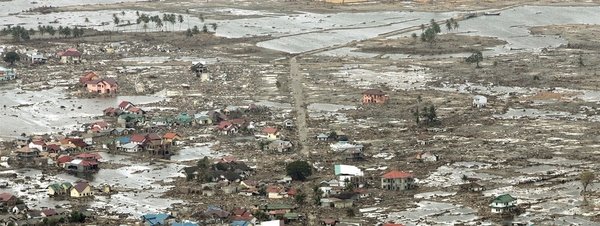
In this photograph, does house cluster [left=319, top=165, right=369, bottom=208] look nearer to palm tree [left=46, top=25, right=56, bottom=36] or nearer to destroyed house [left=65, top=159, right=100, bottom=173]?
destroyed house [left=65, top=159, right=100, bottom=173]

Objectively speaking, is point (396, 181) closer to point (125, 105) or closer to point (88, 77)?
point (125, 105)

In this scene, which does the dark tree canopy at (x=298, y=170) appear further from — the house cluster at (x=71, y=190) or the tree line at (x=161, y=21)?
the tree line at (x=161, y=21)

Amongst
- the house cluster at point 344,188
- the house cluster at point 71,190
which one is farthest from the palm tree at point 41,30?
the house cluster at point 344,188

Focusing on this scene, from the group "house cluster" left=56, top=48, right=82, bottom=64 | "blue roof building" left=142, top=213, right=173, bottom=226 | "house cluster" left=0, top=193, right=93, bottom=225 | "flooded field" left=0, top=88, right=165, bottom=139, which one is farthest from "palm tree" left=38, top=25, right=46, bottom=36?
"blue roof building" left=142, top=213, right=173, bottom=226

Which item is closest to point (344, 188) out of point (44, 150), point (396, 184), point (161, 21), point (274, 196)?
point (396, 184)

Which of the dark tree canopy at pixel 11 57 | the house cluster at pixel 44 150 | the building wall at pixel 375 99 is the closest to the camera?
the house cluster at pixel 44 150

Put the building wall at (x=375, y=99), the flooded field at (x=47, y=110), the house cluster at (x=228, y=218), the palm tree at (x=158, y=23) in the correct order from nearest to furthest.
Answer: the house cluster at (x=228, y=218) < the flooded field at (x=47, y=110) < the building wall at (x=375, y=99) < the palm tree at (x=158, y=23)

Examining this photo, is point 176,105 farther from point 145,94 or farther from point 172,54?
point 172,54
